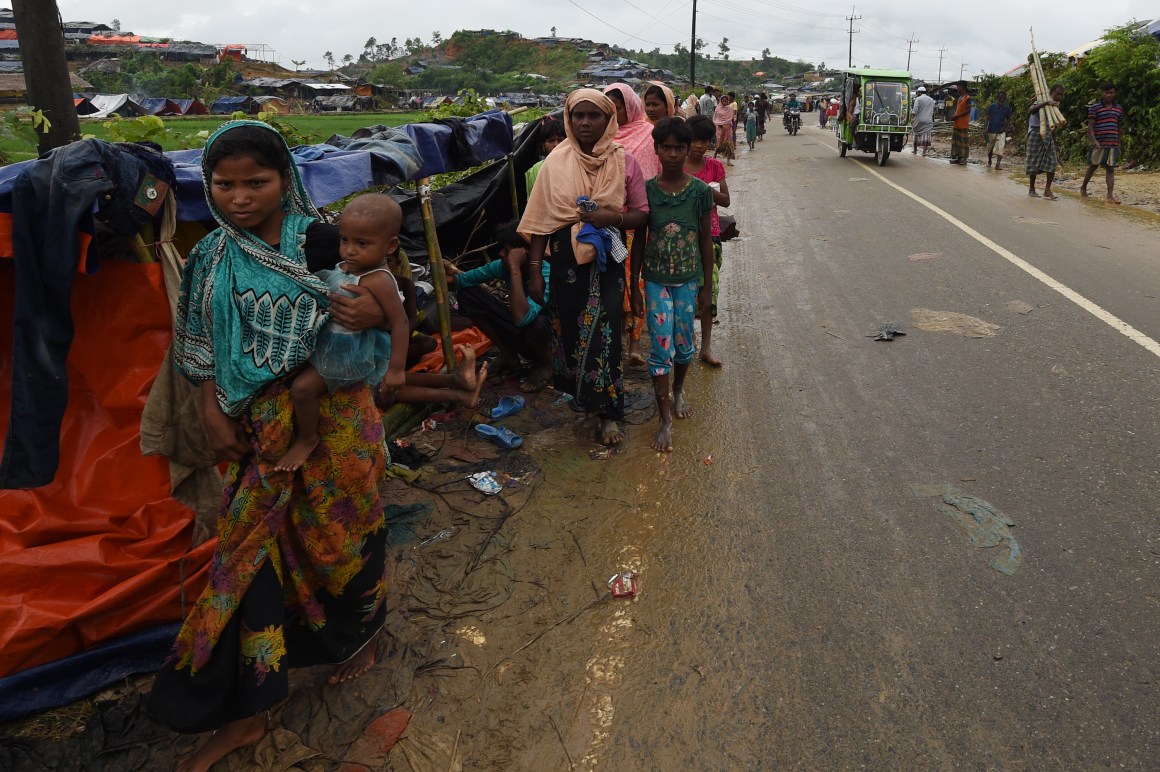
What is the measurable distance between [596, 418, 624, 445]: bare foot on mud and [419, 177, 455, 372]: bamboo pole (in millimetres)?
997

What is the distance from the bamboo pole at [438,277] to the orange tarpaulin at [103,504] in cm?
166

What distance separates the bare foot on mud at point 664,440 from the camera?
12.8 ft

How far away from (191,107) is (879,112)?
44738mm

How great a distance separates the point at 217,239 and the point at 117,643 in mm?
1471

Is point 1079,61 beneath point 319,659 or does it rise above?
above

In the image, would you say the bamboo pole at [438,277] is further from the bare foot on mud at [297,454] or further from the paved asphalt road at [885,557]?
the bare foot on mud at [297,454]

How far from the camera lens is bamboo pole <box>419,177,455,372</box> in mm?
4000

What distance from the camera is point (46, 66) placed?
3123 millimetres

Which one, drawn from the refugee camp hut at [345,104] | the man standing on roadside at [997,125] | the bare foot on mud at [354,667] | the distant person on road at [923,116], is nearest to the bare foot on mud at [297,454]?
the bare foot on mud at [354,667]

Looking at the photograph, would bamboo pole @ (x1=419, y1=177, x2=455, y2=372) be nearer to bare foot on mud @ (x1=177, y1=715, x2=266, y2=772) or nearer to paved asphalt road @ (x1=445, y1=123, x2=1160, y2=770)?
paved asphalt road @ (x1=445, y1=123, x2=1160, y2=770)

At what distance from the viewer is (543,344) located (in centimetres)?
472

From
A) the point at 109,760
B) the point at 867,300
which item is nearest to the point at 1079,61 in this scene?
the point at 867,300

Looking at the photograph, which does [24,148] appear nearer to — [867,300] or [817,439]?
[817,439]

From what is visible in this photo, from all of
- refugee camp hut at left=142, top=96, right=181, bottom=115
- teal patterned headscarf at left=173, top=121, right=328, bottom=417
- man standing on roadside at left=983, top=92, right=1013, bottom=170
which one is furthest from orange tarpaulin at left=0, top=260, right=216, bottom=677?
refugee camp hut at left=142, top=96, right=181, bottom=115
